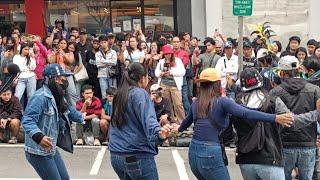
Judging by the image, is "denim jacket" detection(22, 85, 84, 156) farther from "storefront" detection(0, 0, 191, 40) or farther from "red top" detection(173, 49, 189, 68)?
"storefront" detection(0, 0, 191, 40)

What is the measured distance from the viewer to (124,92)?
509 centimetres

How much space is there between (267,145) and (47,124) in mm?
2101

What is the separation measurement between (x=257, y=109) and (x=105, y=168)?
14.0ft

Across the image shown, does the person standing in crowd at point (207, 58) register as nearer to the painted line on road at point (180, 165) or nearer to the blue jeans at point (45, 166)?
the painted line on road at point (180, 165)

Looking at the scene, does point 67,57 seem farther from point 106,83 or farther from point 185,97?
point 185,97

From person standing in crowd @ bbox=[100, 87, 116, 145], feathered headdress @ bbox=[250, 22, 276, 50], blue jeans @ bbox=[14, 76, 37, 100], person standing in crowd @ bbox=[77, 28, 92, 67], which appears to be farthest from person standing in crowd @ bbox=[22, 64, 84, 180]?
feathered headdress @ bbox=[250, 22, 276, 50]

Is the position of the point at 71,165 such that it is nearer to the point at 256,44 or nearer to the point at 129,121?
the point at 129,121

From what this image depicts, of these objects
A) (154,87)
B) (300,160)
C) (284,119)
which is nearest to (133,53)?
(154,87)

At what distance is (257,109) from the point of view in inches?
203

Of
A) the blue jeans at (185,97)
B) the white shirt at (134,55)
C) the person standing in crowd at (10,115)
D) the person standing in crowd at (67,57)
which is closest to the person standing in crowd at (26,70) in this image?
the person standing in crowd at (67,57)

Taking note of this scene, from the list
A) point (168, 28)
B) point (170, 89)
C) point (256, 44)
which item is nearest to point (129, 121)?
point (170, 89)

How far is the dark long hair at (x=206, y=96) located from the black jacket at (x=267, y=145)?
250mm

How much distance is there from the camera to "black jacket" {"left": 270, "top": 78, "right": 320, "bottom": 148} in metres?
5.87

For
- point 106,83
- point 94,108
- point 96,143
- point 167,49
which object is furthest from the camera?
point 106,83
